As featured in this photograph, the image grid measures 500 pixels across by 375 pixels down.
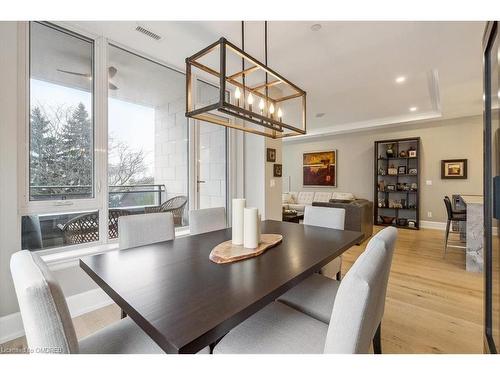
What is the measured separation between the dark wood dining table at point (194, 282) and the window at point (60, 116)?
1.23 metres

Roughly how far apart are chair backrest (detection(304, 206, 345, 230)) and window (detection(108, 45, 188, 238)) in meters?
1.69

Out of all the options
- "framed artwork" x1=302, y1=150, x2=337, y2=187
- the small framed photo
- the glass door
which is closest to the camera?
the glass door

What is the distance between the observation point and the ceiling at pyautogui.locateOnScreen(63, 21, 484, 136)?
2285 mm

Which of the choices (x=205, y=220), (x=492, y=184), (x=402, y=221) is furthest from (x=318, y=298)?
(x=402, y=221)

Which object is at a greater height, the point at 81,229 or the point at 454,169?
the point at 454,169

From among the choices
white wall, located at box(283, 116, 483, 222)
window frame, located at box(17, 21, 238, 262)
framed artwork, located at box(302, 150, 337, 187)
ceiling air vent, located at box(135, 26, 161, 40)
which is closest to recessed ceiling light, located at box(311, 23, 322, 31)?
ceiling air vent, located at box(135, 26, 161, 40)

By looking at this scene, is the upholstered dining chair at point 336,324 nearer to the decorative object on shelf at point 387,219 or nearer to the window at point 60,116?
the window at point 60,116

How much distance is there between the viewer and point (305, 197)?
721 cm

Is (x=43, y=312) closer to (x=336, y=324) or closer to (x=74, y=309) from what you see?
(x=336, y=324)

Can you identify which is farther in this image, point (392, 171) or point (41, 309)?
point (392, 171)

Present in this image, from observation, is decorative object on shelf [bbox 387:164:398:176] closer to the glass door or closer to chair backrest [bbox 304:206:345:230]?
chair backrest [bbox 304:206:345:230]

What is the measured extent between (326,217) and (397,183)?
477cm
